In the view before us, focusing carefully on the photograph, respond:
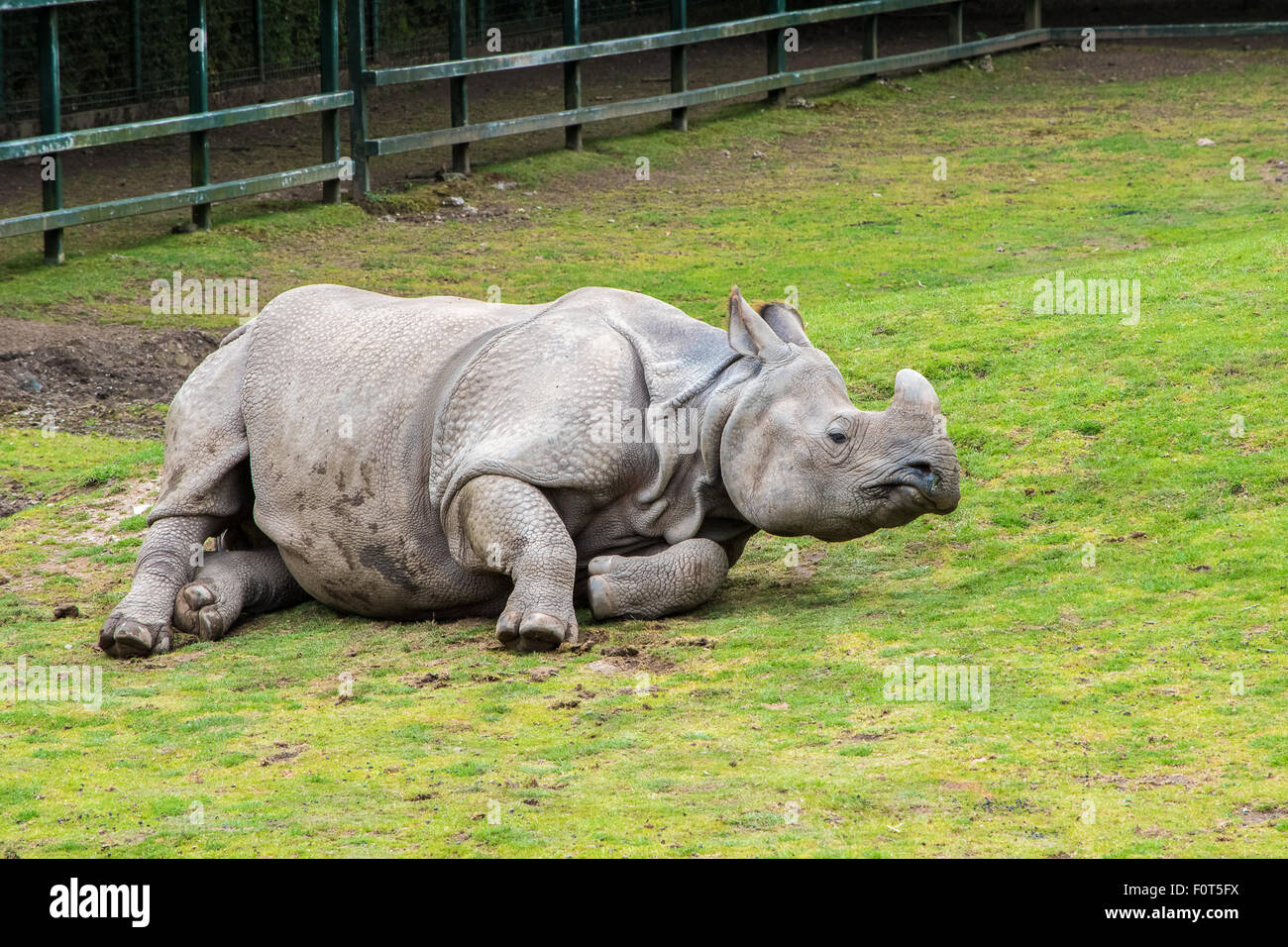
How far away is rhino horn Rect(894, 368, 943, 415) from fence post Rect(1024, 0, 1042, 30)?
18386mm

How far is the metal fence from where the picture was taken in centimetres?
1537

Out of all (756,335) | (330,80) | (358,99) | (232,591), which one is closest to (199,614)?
(232,591)

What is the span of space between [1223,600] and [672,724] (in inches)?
90.5

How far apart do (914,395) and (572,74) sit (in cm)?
1288

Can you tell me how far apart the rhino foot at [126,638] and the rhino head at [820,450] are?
2.51 metres

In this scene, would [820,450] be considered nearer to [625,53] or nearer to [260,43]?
[260,43]

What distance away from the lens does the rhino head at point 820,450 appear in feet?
24.1

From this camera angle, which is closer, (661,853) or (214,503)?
(661,853)

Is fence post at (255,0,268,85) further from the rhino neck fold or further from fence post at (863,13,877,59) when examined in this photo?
the rhino neck fold

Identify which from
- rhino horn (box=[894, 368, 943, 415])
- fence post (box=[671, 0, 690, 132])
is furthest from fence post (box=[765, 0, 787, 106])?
rhino horn (box=[894, 368, 943, 415])

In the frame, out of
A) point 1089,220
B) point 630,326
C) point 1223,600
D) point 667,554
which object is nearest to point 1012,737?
point 1223,600

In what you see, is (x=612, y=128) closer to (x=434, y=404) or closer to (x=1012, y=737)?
(x=434, y=404)

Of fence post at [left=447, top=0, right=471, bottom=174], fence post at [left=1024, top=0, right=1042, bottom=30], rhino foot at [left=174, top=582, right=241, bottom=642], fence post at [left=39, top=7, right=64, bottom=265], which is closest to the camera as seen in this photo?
rhino foot at [left=174, top=582, right=241, bottom=642]
